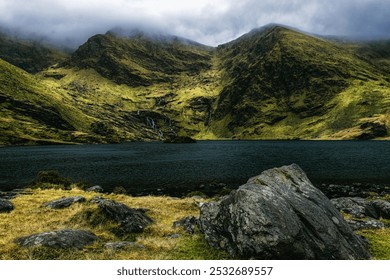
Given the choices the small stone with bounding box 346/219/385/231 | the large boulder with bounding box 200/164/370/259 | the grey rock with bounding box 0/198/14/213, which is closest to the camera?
the large boulder with bounding box 200/164/370/259

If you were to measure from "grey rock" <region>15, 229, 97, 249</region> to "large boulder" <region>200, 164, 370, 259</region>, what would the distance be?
6.86 metres

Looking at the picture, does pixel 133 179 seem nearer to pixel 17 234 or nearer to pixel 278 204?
pixel 17 234

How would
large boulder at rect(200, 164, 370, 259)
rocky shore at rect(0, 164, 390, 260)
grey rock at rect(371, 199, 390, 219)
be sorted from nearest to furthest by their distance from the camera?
large boulder at rect(200, 164, 370, 259), rocky shore at rect(0, 164, 390, 260), grey rock at rect(371, 199, 390, 219)

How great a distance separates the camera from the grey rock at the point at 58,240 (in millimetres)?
15820

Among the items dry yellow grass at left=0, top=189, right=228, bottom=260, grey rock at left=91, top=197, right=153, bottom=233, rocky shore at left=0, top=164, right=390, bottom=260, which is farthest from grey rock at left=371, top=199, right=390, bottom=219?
grey rock at left=91, top=197, right=153, bottom=233

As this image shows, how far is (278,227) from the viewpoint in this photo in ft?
47.1

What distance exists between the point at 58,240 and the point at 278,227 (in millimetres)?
11025

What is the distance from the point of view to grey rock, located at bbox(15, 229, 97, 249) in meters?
15.8

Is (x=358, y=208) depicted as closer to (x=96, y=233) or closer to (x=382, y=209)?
(x=382, y=209)

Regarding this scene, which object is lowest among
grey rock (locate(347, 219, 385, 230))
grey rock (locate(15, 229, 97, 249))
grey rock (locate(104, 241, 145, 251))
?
grey rock (locate(347, 219, 385, 230))

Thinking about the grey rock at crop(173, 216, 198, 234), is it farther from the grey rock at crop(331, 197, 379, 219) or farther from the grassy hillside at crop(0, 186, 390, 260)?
the grey rock at crop(331, 197, 379, 219)

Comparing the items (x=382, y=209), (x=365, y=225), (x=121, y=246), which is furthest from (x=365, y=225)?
(x=121, y=246)

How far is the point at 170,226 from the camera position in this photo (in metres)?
23.3
